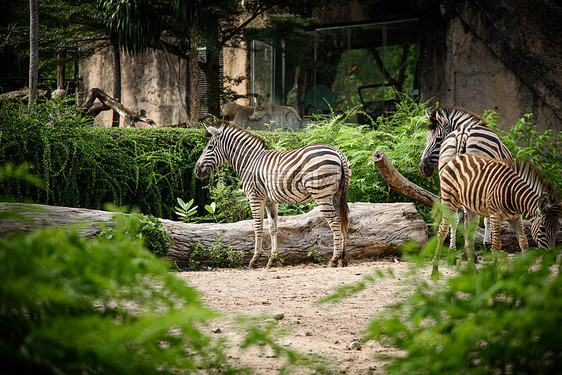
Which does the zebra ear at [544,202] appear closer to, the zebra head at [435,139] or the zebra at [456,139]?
the zebra at [456,139]

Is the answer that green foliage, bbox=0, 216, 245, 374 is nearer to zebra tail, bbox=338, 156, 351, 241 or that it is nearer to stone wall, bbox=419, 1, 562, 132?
zebra tail, bbox=338, 156, 351, 241

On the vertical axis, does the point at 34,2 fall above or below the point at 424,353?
above

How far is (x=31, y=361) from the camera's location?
126 cm

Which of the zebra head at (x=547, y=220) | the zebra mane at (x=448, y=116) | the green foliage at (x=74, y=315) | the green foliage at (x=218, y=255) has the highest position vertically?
the zebra mane at (x=448, y=116)

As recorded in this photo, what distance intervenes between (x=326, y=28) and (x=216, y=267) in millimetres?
12756

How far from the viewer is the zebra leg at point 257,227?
655 cm

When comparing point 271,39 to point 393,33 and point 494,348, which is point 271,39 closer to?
point 393,33

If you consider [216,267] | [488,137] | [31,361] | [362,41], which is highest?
[362,41]

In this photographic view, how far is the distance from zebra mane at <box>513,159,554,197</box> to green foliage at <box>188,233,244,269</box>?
3.61 meters

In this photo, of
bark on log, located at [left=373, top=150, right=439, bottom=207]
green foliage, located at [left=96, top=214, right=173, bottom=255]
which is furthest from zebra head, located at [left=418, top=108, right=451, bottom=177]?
green foliage, located at [left=96, top=214, right=173, bottom=255]

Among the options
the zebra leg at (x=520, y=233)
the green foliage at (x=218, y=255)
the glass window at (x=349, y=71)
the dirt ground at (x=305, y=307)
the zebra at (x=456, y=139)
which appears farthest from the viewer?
the glass window at (x=349, y=71)

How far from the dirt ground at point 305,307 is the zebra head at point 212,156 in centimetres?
148

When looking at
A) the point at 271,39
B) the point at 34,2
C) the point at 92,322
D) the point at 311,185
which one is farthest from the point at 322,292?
the point at 271,39

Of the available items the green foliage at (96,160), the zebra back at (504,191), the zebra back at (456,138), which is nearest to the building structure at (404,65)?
the green foliage at (96,160)
